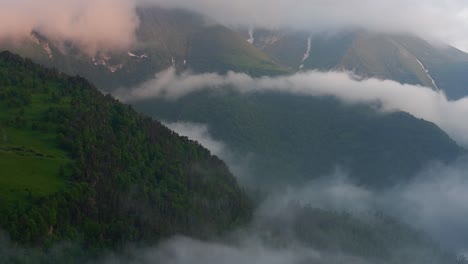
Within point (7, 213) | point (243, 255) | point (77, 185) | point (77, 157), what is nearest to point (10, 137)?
point (77, 157)

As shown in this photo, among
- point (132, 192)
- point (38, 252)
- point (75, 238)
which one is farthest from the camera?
point (132, 192)

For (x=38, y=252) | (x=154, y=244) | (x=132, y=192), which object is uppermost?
(x=132, y=192)

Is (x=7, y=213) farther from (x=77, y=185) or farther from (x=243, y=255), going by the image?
(x=243, y=255)

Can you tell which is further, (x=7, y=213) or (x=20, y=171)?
(x=20, y=171)

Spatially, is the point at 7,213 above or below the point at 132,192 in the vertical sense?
below

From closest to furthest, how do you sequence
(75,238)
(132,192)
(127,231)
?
(75,238), (127,231), (132,192)

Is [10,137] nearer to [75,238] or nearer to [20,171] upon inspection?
[20,171]

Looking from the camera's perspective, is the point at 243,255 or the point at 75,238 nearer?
the point at 75,238

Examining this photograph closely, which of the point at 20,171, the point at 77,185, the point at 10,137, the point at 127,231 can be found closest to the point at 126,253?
the point at 127,231

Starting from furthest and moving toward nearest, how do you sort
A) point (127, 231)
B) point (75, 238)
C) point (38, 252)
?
point (127, 231)
point (75, 238)
point (38, 252)
